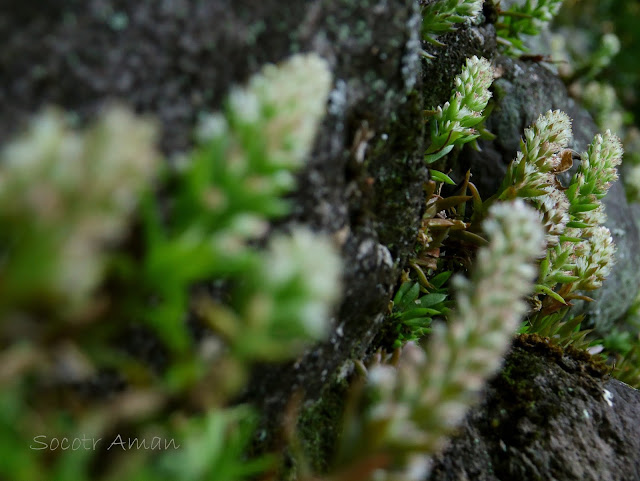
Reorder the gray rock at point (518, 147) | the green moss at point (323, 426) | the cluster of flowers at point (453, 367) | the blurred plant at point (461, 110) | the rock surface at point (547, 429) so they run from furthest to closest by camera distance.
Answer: the gray rock at point (518, 147), the blurred plant at point (461, 110), the rock surface at point (547, 429), the green moss at point (323, 426), the cluster of flowers at point (453, 367)

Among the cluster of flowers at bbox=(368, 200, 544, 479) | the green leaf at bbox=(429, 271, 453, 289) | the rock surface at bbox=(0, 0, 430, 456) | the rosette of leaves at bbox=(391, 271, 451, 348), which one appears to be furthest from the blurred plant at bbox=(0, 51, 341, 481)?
the green leaf at bbox=(429, 271, 453, 289)

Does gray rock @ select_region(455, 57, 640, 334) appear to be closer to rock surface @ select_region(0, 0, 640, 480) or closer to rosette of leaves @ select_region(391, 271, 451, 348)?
rock surface @ select_region(0, 0, 640, 480)

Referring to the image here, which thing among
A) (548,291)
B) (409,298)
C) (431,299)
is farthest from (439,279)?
(548,291)

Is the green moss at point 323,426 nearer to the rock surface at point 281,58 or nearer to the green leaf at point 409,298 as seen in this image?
the rock surface at point 281,58

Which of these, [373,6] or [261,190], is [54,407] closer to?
[261,190]

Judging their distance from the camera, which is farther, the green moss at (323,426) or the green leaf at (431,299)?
the green leaf at (431,299)

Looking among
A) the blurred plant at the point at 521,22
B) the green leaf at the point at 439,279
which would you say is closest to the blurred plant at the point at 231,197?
the green leaf at the point at 439,279

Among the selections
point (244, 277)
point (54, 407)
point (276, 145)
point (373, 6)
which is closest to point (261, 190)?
point (276, 145)

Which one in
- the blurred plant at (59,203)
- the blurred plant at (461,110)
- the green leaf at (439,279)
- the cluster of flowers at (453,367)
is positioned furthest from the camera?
the green leaf at (439,279)

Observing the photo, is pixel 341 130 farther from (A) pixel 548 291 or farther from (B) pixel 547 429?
(A) pixel 548 291
